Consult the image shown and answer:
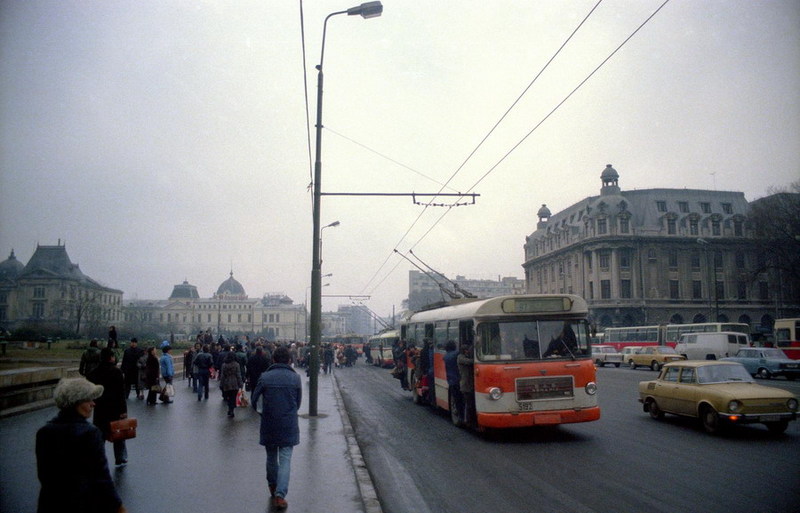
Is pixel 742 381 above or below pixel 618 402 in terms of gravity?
above

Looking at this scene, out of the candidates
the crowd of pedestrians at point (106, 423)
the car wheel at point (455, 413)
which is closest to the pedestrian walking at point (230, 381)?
the crowd of pedestrians at point (106, 423)

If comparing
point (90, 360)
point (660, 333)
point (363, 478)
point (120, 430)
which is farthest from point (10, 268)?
point (660, 333)

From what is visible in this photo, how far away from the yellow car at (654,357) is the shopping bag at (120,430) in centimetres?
3307

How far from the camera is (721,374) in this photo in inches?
467

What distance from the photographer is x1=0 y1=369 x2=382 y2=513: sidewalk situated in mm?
6656

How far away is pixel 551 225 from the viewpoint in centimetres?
8994

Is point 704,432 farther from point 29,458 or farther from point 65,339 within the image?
point 65,339

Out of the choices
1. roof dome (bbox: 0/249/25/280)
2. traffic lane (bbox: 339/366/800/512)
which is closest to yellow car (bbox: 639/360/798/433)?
traffic lane (bbox: 339/366/800/512)

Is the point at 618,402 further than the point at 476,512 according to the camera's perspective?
Yes

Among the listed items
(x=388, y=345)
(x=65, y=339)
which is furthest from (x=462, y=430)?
(x=388, y=345)

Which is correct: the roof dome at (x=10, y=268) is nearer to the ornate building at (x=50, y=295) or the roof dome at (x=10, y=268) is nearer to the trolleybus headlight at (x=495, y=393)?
the ornate building at (x=50, y=295)

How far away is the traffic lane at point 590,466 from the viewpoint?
6.84 meters

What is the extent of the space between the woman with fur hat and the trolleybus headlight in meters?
8.00

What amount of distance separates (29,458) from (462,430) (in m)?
7.90
